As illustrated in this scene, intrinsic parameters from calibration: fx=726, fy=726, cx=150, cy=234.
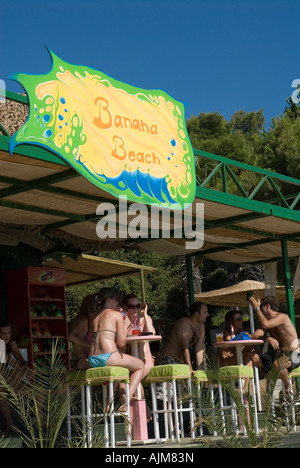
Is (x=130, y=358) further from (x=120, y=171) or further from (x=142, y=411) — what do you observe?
(x=120, y=171)

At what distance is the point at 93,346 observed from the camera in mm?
7180

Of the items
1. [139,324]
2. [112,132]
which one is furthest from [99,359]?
[112,132]

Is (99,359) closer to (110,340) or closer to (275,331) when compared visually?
→ (110,340)

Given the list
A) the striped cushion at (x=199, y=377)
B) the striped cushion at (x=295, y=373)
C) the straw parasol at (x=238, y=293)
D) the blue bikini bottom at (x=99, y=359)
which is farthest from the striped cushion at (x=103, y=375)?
the straw parasol at (x=238, y=293)

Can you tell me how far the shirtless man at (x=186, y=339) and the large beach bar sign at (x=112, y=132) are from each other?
1.44 metres

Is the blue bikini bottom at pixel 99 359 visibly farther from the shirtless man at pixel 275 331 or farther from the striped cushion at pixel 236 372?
the shirtless man at pixel 275 331

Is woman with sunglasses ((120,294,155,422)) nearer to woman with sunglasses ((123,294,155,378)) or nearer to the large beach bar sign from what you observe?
woman with sunglasses ((123,294,155,378))

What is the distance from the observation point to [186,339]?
8.64 m

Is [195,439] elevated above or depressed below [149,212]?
below

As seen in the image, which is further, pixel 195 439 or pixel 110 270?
pixel 110 270

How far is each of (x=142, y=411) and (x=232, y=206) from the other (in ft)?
9.49

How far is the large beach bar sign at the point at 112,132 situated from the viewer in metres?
6.75

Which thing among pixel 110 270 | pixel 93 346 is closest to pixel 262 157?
pixel 110 270

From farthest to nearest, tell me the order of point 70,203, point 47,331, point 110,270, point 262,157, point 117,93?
point 262,157 < point 110,270 < point 47,331 < point 70,203 < point 117,93
